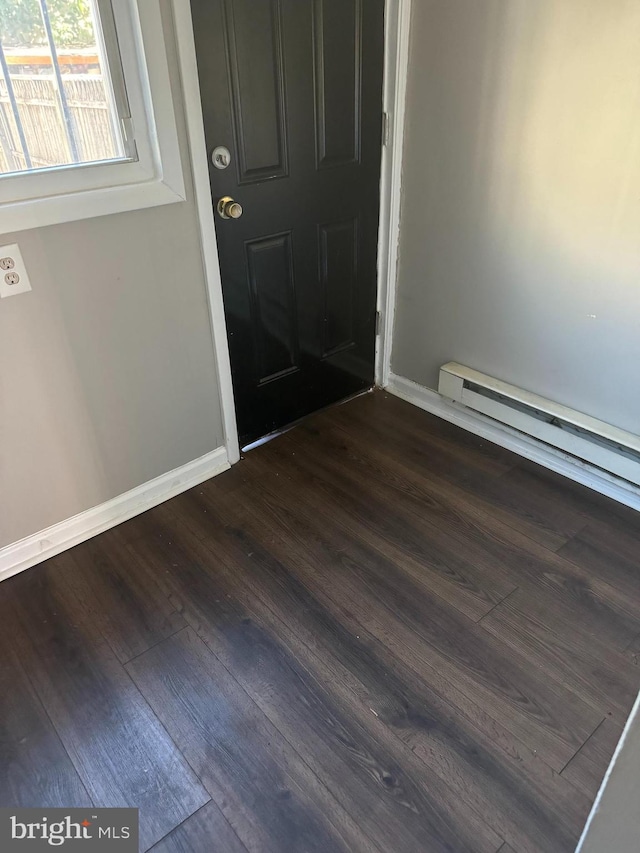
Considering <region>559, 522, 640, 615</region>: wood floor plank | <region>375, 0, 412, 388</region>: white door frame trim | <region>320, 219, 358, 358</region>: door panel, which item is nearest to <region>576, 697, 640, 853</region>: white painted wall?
<region>559, 522, 640, 615</region>: wood floor plank

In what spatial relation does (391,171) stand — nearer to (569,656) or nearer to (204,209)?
(204,209)

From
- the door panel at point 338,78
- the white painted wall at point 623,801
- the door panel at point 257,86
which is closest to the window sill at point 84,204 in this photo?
the door panel at point 257,86

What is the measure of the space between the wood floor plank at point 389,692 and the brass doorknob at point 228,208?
1021mm

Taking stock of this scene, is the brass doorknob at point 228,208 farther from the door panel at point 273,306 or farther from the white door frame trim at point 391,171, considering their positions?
the white door frame trim at point 391,171

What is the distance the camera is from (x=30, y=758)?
1429 mm

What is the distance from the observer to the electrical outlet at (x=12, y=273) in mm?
1580

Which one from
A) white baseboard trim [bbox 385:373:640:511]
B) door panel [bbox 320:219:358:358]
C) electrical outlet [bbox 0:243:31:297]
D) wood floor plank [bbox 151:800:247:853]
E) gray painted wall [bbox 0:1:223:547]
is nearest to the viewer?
wood floor plank [bbox 151:800:247:853]

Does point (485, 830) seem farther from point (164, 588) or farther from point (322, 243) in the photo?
point (322, 243)

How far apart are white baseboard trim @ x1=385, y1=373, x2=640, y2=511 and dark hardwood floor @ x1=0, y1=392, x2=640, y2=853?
0.19 feet

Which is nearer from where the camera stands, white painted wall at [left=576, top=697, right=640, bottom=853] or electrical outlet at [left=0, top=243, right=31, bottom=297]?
white painted wall at [left=576, top=697, right=640, bottom=853]

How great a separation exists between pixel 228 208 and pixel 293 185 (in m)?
0.30

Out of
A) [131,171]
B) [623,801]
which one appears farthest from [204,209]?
[623,801]

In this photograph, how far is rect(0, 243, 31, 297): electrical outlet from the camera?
1580 mm

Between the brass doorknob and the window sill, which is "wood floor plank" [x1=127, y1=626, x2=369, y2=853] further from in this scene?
the brass doorknob
